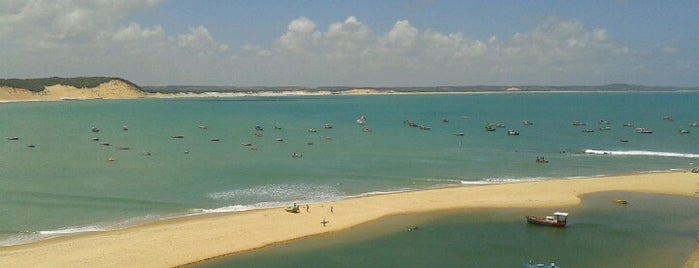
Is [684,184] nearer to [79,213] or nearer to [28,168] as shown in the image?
[79,213]

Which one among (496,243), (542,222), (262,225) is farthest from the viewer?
(542,222)

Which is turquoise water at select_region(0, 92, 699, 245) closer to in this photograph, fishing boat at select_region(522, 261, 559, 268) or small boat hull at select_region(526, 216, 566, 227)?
small boat hull at select_region(526, 216, 566, 227)

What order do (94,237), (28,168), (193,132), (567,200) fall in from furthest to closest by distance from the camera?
(193,132) < (28,168) < (567,200) < (94,237)

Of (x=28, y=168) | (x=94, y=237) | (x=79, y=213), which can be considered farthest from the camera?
(x=28, y=168)

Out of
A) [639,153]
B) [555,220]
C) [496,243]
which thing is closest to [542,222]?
[555,220]

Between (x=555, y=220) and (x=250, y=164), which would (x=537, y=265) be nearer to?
(x=555, y=220)

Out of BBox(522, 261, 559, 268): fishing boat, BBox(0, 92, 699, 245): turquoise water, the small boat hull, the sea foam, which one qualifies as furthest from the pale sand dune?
the sea foam

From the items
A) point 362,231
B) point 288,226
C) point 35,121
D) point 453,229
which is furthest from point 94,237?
point 35,121

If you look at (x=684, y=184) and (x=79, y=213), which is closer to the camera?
(x=79, y=213)
